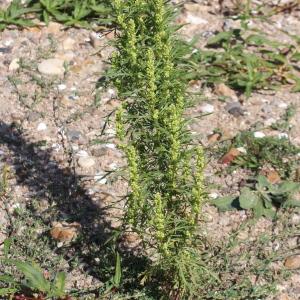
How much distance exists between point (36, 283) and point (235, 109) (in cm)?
237

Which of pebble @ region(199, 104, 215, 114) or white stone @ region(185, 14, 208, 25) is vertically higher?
white stone @ region(185, 14, 208, 25)

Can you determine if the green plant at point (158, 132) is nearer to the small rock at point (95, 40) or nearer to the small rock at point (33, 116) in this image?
the small rock at point (33, 116)

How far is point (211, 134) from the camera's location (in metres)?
5.20

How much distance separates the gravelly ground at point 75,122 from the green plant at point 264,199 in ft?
0.21

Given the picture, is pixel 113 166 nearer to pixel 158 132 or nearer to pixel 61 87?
pixel 61 87

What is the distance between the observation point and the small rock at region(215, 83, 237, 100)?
559 cm

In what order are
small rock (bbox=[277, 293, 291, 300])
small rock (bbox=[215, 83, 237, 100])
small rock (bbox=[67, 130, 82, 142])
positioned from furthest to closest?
small rock (bbox=[215, 83, 237, 100]), small rock (bbox=[67, 130, 82, 142]), small rock (bbox=[277, 293, 291, 300])

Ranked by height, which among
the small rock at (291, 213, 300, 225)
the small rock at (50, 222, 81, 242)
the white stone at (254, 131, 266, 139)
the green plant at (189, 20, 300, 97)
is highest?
the green plant at (189, 20, 300, 97)

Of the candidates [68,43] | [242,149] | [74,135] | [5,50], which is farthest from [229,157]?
[5,50]

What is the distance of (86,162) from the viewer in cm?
484

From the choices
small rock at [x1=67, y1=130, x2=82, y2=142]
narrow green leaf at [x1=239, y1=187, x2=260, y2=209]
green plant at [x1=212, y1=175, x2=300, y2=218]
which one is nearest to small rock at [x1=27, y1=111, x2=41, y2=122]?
small rock at [x1=67, y1=130, x2=82, y2=142]

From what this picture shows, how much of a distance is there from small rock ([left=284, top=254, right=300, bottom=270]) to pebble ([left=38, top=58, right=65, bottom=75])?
2.52 m

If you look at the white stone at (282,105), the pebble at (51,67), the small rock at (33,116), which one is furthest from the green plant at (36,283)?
the white stone at (282,105)

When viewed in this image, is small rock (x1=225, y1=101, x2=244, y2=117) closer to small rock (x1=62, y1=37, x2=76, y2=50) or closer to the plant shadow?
the plant shadow
